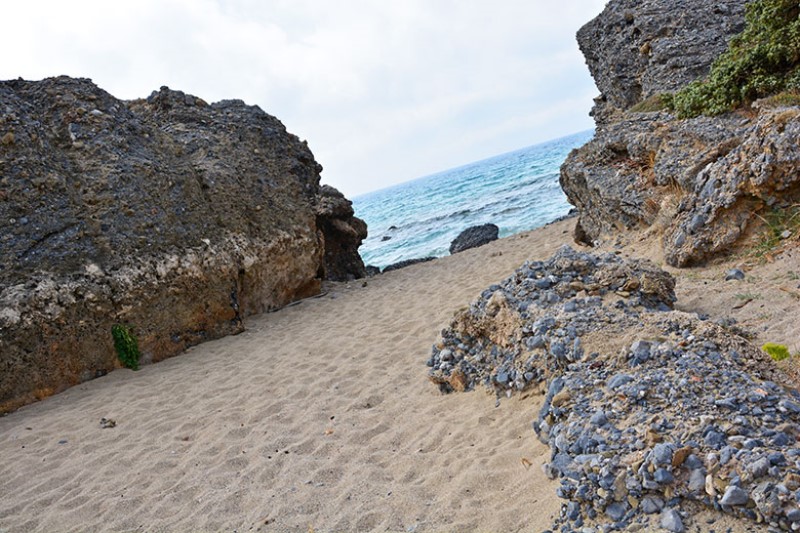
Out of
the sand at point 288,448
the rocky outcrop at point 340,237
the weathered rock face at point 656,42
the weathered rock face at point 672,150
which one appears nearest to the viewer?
the sand at point 288,448

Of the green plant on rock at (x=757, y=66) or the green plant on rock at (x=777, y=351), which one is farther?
the green plant on rock at (x=757, y=66)

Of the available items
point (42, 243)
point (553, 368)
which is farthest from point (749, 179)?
point (42, 243)

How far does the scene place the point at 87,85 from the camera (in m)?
8.98

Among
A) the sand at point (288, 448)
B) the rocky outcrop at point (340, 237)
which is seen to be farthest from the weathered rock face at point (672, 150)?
the rocky outcrop at point (340, 237)

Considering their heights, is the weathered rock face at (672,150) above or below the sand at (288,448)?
above

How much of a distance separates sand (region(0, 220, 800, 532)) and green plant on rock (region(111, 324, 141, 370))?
229 mm

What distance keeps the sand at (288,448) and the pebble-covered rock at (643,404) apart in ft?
0.63

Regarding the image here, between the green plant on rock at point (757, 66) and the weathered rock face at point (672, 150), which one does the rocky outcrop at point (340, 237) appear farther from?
the green plant on rock at point (757, 66)

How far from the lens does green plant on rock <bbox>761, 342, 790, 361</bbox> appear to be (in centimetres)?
332

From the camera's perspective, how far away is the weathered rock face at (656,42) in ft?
31.5

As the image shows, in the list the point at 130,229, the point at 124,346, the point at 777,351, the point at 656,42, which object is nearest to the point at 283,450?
the point at 777,351

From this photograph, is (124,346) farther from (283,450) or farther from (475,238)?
(475,238)

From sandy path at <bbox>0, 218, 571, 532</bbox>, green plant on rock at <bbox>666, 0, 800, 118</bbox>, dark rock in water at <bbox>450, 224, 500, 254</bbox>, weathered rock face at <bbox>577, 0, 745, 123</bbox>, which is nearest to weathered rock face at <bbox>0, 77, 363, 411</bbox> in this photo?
sandy path at <bbox>0, 218, 571, 532</bbox>

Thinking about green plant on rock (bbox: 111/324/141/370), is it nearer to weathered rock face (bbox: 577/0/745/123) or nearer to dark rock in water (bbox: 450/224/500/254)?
weathered rock face (bbox: 577/0/745/123)
